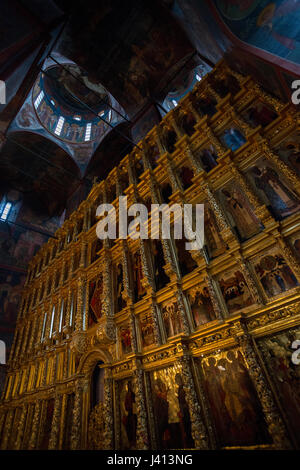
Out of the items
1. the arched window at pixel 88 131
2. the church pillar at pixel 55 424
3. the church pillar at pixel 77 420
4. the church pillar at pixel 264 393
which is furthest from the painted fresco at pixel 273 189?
the arched window at pixel 88 131

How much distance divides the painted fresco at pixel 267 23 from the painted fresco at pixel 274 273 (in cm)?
398

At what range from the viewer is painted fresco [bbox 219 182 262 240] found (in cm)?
640

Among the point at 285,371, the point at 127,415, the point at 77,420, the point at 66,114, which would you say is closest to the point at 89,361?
the point at 77,420

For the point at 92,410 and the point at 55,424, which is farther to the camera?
the point at 55,424

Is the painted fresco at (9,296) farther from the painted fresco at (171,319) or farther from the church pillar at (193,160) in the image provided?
the church pillar at (193,160)

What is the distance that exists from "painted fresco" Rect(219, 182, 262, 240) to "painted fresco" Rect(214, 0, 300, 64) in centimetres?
333

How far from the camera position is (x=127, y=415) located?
6.84 meters

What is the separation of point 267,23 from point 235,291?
5.84 meters

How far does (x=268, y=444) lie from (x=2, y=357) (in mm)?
16668

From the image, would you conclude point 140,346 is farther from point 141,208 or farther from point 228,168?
point 228,168

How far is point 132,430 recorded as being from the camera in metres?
6.54

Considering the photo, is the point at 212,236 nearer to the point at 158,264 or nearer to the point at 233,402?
the point at 158,264

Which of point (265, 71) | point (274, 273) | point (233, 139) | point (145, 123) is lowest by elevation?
point (274, 273)
